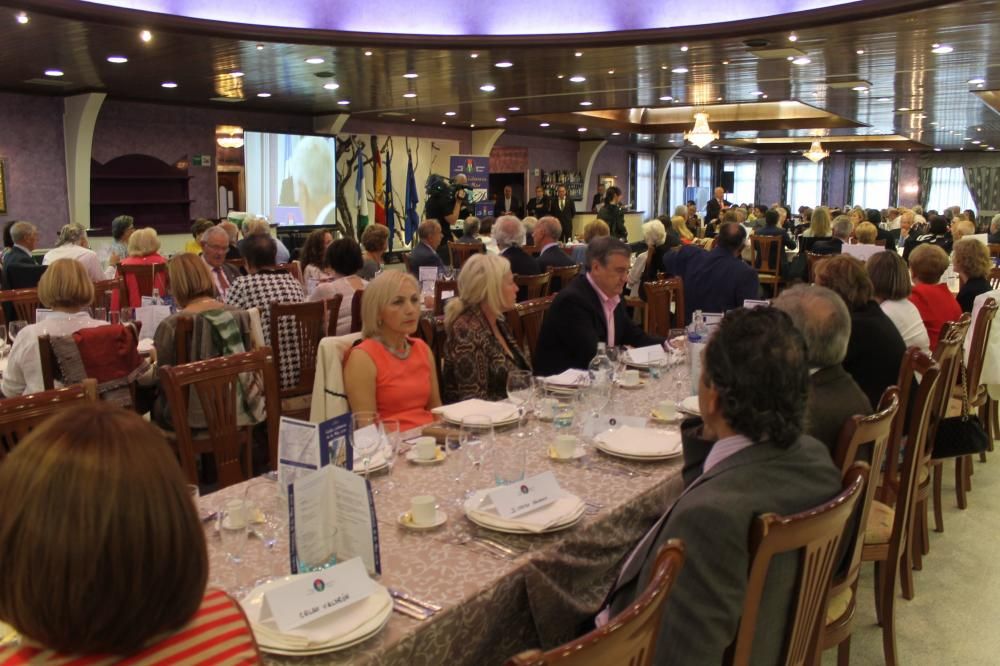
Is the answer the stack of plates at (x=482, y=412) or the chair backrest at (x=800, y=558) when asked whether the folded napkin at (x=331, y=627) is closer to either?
the chair backrest at (x=800, y=558)

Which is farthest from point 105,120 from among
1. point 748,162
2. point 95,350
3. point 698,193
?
point 748,162

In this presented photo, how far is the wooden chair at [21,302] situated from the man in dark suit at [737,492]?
503 centimetres

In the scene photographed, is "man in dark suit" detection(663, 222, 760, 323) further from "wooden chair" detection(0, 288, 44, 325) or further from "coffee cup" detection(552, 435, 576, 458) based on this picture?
"wooden chair" detection(0, 288, 44, 325)

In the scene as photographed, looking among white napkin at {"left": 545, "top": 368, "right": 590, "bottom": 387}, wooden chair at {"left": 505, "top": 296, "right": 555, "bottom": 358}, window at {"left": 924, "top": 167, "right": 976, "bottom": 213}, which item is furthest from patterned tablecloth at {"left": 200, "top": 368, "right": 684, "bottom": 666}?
window at {"left": 924, "top": 167, "right": 976, "bottom": 213}

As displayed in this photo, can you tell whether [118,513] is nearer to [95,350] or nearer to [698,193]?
[95,350]

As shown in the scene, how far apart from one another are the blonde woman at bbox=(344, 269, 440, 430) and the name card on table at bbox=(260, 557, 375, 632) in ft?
5.11

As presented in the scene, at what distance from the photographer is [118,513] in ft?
3.38

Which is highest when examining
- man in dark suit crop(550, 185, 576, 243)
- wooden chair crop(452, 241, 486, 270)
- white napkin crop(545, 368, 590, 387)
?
man in dark suit crop(550, 185, 576, 243)

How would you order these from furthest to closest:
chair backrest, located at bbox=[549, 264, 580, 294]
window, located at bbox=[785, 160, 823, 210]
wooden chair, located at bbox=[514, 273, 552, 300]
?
1. window, located at bbox=[785, 160, 823, 210]
2. chair backrest, located at bbox=[549, 264, 580, 294]
3. wooden chair, located at bbox=[514, 273, 552, 300]

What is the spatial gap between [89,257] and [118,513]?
682 cm

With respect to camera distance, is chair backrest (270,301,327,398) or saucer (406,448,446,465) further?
chair backrest (270,301,327,398)

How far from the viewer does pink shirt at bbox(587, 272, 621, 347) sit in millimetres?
4328

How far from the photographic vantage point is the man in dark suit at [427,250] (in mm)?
7719

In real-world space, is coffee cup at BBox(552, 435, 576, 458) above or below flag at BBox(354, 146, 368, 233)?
below
